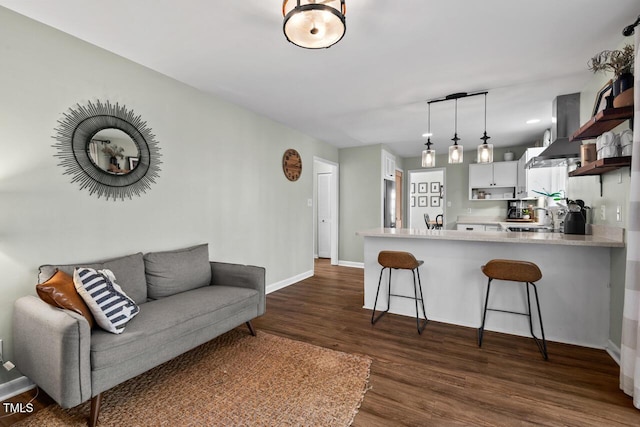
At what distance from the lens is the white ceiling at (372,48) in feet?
6.49

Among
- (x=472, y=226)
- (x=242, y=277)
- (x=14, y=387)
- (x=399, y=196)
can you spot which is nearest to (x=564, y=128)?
(x=472, y=226)

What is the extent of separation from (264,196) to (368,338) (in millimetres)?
2377

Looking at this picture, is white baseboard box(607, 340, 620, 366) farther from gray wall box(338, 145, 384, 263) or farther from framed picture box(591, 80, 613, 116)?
gray wall box(338, 145, 384, 263)

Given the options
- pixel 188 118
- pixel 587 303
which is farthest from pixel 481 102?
pixel 188 118

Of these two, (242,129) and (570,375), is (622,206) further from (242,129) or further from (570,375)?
(242,129)

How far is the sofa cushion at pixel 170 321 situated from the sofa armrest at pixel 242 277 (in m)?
0.07

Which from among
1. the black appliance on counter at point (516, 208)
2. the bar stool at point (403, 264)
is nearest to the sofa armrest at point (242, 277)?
the bar stool at point (403, 264)

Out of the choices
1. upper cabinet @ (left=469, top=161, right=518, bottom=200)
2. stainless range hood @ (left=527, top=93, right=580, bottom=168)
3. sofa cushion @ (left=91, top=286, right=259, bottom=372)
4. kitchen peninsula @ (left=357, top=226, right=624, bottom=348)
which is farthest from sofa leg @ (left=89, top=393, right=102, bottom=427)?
upper cabinet @ (left=469, top=161, right=518, bottom=200)

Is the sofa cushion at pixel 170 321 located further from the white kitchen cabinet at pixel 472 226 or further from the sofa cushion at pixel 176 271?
the white kitchen cabinet at pixel 472 226

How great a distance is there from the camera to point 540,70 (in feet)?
9.34

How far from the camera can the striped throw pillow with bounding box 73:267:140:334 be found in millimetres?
1850

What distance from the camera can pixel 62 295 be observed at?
5.84 feet

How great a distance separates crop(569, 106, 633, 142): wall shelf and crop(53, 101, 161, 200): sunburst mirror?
12.1 ft

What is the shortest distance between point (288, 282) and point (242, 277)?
74.9 inches
